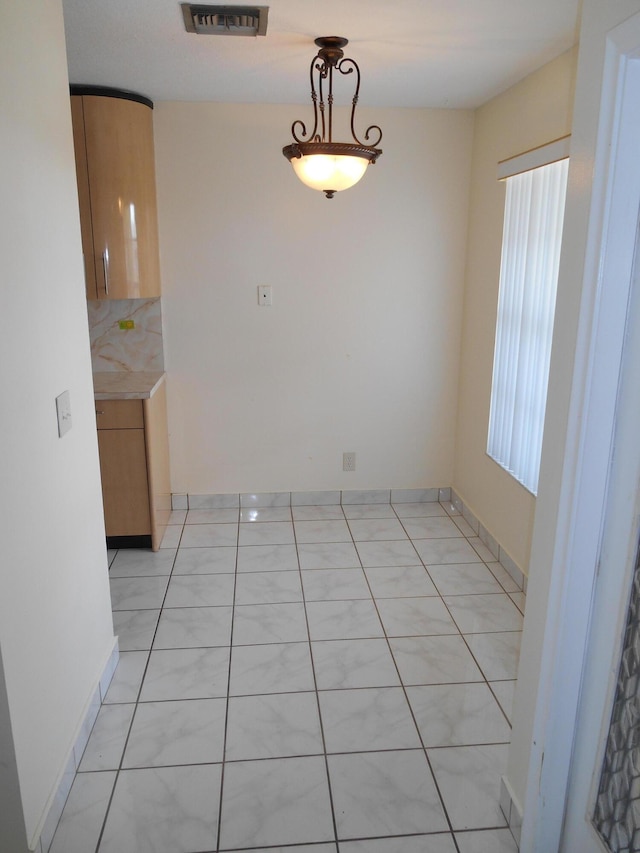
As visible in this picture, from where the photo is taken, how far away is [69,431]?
209 centimetres

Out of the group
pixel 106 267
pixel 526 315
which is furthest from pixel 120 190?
pixel 526 315

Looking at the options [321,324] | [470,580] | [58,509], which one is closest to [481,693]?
[470,580]

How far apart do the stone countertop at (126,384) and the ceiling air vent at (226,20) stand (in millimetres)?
1704

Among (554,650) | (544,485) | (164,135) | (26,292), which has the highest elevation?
(164,135)

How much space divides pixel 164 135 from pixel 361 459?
2296mm

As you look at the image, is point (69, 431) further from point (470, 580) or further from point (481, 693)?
point (470, 580)

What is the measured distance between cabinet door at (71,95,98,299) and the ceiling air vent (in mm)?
1113

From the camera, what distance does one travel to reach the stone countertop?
3396 millimetres

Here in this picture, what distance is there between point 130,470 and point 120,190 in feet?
4.86

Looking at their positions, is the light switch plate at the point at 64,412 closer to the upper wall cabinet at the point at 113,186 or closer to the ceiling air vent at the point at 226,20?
the ceiling air vent at the point at 226,20

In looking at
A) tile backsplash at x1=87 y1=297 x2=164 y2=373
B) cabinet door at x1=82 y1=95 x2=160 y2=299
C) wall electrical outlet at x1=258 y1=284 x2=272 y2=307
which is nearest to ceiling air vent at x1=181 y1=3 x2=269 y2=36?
cabinet door at x1=82 y1=95 x2=160 y2=299

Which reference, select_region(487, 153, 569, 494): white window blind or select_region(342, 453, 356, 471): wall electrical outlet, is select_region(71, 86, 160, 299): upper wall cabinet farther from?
select_region(487, 153, 569, 494): white window blind

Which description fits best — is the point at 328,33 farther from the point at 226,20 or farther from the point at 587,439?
the point at 587,439

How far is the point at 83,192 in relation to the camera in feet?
11.1
